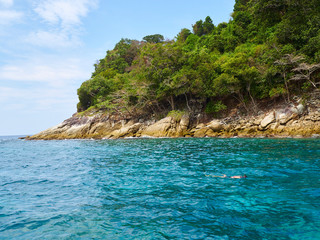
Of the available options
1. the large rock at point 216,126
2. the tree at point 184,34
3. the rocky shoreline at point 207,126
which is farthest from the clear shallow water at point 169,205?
the tree at point 184,34

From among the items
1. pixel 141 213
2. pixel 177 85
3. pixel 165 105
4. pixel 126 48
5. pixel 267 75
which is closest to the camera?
pixel 141 213

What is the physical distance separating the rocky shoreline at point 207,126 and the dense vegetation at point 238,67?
236cm

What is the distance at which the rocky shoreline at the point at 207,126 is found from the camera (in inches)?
838

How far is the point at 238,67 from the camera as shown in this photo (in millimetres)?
27562

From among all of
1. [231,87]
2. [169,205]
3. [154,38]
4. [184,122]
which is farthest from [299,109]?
[154,38]

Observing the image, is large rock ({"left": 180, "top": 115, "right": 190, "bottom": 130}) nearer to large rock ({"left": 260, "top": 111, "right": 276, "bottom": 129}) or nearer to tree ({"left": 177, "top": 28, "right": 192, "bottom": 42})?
large rock ({"left": 260, "top": 111, "right": 276, "bottom": 129})

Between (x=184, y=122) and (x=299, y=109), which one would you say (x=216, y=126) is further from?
(x=299, y=109)

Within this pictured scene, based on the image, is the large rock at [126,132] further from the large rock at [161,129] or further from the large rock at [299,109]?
the large rock at [299,109]

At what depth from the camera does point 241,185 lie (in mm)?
6258

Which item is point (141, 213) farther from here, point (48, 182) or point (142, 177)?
point (48, 182)

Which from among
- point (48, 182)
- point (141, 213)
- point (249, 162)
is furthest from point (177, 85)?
point (141, 213)

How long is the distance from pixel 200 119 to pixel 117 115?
57.7 ft

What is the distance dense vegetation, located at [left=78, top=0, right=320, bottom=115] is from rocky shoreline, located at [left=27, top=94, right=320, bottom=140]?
236 cm

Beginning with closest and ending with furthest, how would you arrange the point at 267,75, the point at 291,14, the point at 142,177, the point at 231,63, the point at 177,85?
the point at 142,177
the point at 291,14
the point at 267,75
the point at 231,63
the point at 177,85
